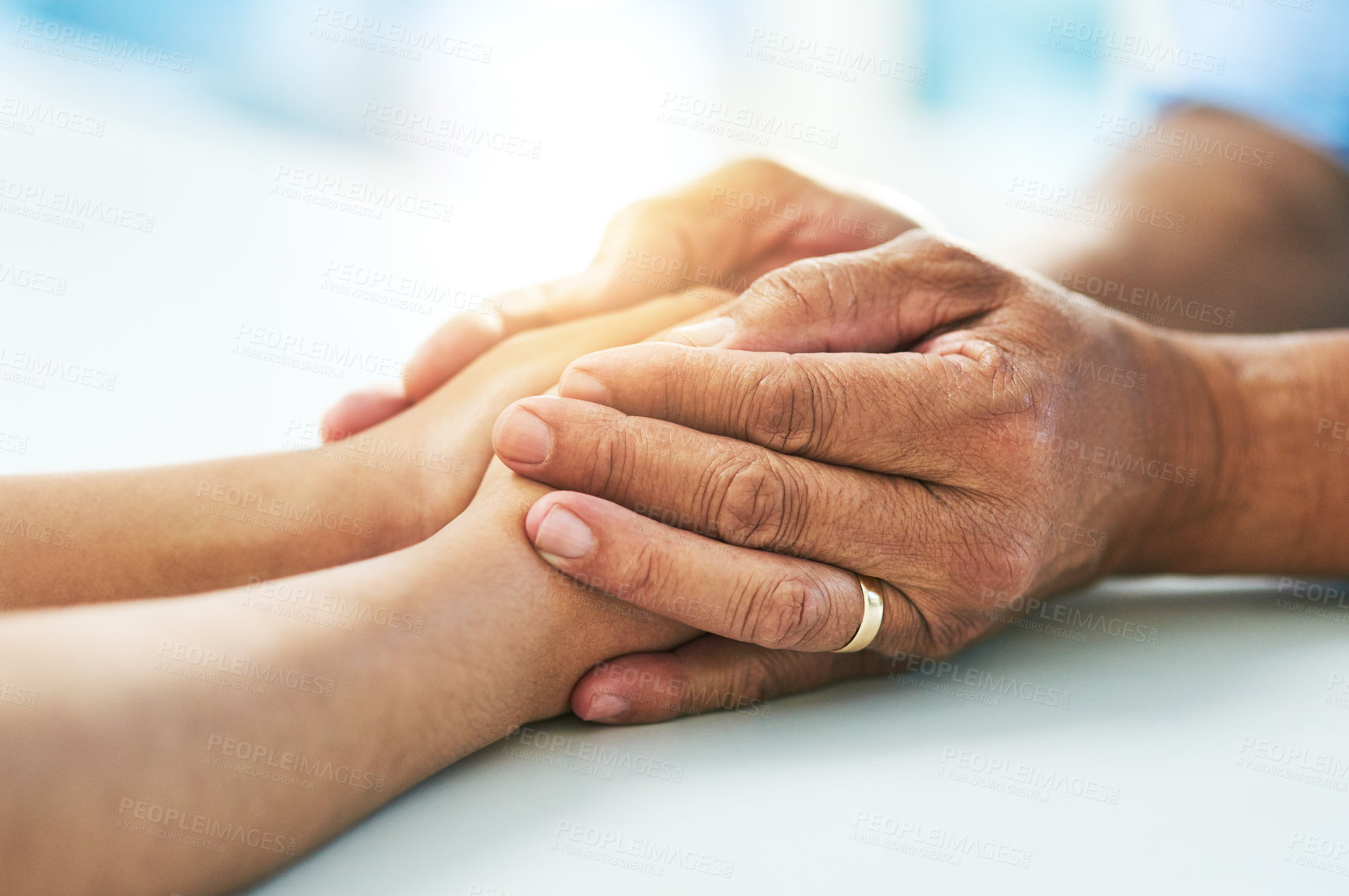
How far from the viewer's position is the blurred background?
1.72 meters

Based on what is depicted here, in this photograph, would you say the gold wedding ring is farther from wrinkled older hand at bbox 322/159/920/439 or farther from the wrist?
wrinkled older hand at bbox 322/159/920/439

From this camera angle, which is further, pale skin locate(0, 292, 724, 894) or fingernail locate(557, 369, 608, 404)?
fingernail locate(557, 369, 608, 404)

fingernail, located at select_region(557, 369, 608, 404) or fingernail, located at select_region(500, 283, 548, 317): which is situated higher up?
fingernail, located at select_region(557, 369, 608, 404)

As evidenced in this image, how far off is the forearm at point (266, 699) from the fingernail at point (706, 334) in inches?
7.9

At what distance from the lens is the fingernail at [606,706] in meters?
0.83

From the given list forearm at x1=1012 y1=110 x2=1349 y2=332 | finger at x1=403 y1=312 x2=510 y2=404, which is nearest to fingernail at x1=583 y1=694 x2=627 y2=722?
finger at x1=403 y1=312 x2=510 y2=404

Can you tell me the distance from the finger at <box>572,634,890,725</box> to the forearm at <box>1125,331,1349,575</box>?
463 mm

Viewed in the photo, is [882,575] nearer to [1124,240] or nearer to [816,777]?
[816,777]

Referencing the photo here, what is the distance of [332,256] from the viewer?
2299 millimetres

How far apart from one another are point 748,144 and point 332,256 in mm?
1464

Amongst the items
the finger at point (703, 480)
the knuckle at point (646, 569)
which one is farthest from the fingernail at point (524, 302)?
the knuckle at point (646, 569)

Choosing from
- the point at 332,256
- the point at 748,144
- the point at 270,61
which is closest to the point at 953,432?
the point at 332,256

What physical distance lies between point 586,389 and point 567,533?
13cm

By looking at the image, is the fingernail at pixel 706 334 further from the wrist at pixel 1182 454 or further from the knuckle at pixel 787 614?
the wrist at pixel 1182 454
